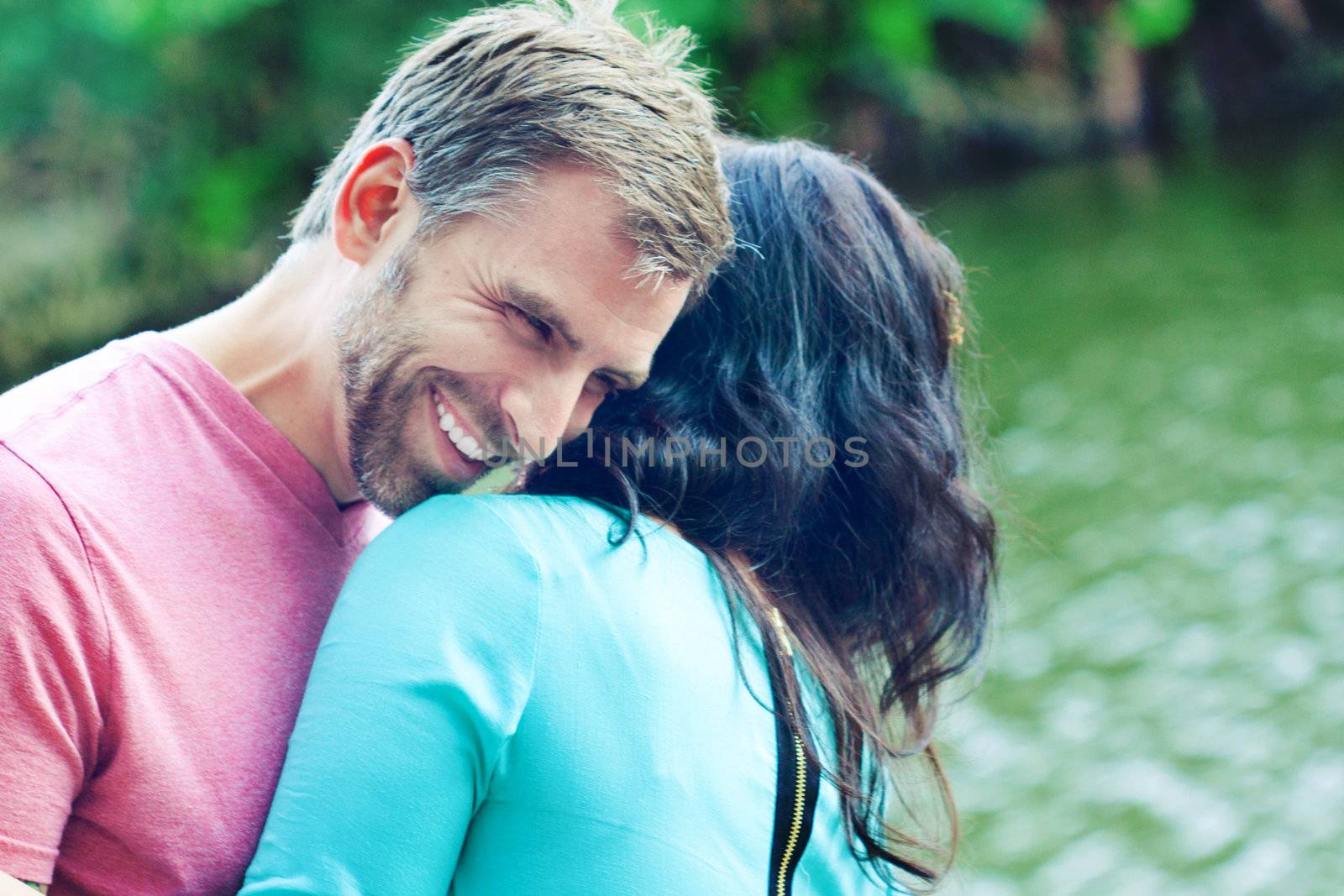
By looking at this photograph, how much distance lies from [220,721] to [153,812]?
0.11 meters

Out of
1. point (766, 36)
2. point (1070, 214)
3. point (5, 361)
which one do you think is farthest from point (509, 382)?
point (766, 36)

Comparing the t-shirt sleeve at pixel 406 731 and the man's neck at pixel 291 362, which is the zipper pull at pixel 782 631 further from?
the man's neck at pixel 291 362

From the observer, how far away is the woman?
125 centimetres

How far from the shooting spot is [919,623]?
200cm

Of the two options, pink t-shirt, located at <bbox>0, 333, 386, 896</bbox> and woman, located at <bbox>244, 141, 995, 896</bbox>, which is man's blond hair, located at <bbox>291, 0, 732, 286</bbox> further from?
pink t-shirt, located at <bbox>0, 333, 386, 896</bbox>

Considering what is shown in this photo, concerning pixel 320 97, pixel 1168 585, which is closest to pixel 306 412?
pixel 1168 585

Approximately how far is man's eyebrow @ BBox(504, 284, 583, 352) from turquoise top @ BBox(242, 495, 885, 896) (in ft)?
0.99

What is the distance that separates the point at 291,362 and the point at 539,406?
0.32m

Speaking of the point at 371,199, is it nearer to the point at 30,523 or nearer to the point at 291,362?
the point at 291,362

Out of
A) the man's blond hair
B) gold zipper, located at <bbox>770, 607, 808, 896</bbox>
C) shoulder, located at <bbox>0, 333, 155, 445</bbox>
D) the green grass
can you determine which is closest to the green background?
the green grass

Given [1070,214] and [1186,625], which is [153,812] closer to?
[1186,625]

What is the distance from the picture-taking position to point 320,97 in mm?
15742

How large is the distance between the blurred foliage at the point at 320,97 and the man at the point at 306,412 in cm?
1041

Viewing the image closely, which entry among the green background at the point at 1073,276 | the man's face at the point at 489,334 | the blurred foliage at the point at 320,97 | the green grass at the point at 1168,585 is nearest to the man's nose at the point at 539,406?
the man's face at the point at 489,334
